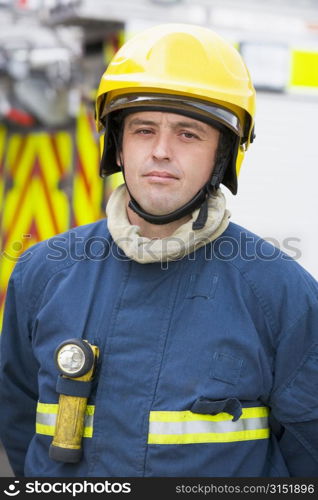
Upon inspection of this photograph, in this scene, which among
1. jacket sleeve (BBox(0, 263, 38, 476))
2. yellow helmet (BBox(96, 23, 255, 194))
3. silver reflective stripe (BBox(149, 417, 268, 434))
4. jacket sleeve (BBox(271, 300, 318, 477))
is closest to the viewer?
silver reflective stripe (BBox(149, 417, 268, 434))

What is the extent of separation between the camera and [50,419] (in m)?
2.40

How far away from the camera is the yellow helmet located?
2.46 metres

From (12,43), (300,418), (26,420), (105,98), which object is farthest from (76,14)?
(300,418)

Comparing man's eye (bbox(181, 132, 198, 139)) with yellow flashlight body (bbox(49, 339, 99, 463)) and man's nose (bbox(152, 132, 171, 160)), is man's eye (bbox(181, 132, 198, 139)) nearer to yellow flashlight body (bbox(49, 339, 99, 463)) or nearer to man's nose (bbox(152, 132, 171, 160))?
man's nose (bbox(152, 132, 171, 160))

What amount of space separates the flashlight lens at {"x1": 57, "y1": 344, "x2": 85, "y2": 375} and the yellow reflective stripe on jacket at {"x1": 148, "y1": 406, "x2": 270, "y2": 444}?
23 cm

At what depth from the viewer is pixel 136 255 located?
7.80 feet

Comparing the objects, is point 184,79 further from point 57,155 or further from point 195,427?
point 57,155

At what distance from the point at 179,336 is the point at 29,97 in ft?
12.3

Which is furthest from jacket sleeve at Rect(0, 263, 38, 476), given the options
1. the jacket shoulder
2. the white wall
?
the white wall

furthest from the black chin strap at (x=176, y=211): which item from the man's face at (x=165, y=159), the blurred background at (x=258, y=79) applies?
the blurred background at (x=258, y=79)

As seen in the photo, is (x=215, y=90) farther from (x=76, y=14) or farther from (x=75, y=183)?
(x=75, y=183)

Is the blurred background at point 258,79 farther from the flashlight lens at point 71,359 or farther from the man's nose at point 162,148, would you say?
the flashlight lens at point 71,359

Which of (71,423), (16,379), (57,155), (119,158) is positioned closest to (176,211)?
(119,158)

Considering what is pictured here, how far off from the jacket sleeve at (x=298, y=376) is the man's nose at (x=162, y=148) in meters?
0.56
